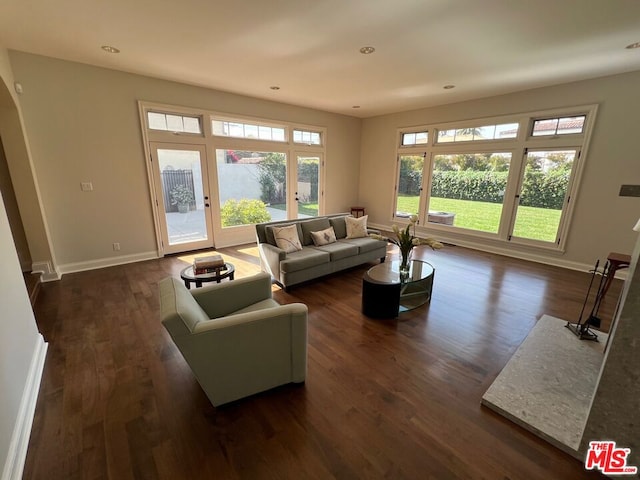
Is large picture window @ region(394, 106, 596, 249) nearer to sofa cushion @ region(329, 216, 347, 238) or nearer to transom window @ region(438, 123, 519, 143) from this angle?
transom window @ region(438, 123, 519, 143)

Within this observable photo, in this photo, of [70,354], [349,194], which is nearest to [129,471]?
[70,354]

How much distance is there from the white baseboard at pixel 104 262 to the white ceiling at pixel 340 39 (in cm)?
287

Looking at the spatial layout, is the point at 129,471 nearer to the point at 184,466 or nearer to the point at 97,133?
the point at 184,466

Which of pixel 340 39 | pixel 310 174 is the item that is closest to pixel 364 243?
pixel 340 39

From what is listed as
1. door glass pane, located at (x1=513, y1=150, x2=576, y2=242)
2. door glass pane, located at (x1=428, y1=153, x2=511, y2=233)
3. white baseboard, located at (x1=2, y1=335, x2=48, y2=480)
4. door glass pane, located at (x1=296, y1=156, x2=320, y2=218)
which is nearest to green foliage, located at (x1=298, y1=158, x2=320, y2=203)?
door glass pane, located at (x1=296, y1=156, x2=320, y2=218)

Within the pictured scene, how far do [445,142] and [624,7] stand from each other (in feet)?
12.2

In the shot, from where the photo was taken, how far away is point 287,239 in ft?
12.9

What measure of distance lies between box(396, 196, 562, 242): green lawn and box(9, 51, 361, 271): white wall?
516cm

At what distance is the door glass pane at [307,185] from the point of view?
6648 mm

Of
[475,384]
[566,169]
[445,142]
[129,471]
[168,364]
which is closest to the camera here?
[129,471]

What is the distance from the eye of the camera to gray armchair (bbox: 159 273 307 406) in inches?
63.0

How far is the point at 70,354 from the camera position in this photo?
2.37 meters

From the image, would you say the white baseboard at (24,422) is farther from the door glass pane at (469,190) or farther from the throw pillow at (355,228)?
the door glass pane at (469,190)

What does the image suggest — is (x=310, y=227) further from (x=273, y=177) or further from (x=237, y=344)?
(x=237, y=344)
